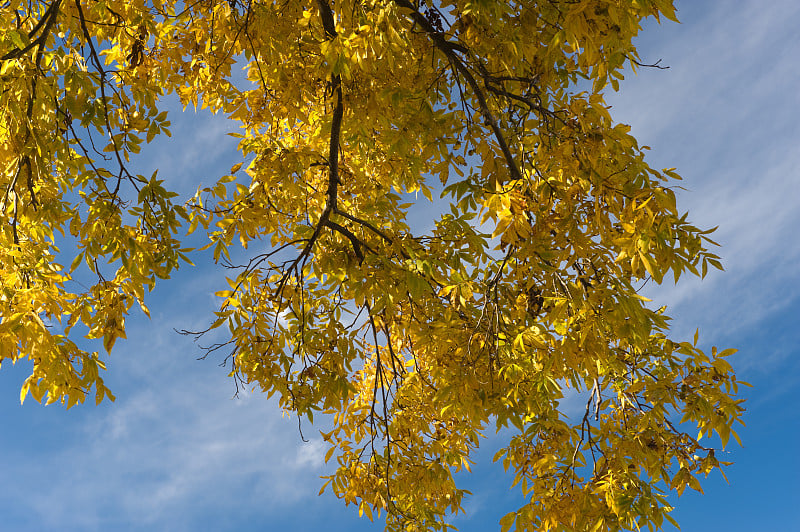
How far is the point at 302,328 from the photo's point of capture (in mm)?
3615

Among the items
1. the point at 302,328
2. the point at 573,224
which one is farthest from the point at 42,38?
the point at 573,224

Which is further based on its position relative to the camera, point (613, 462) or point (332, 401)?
point (332, 401)

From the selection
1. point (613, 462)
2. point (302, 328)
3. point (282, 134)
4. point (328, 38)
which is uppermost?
point (282, 134)

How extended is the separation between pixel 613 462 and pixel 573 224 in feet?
4.48

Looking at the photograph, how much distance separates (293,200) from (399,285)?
1298mm

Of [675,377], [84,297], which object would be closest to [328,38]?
[84,297]

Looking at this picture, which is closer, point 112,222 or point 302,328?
point 112,222

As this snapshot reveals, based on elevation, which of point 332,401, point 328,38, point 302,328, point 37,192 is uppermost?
point 328,38

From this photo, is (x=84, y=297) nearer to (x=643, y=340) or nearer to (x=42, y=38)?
(x=42, y=38)

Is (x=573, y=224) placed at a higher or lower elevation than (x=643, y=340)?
higher

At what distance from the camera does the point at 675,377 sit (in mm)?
3025

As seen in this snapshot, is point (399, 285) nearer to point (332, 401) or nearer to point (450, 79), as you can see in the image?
point (332, 401)

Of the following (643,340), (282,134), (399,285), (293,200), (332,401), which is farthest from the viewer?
(282,134)

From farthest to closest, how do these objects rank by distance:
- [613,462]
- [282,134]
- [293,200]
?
[282,134]
[293,200]
[613,462]
